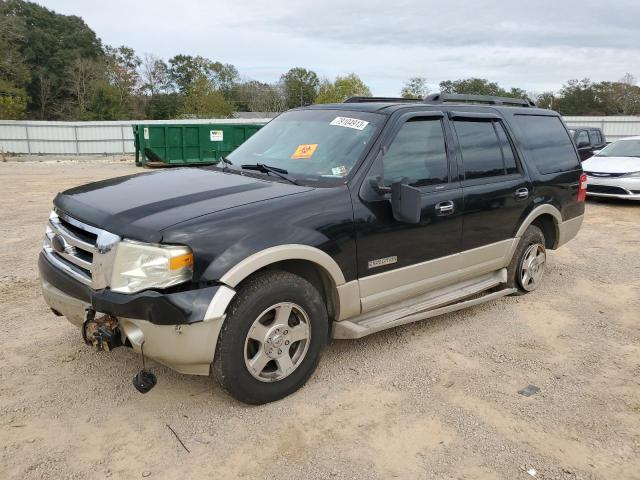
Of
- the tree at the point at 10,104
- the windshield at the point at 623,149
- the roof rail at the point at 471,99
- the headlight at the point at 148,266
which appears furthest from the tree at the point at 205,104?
the headlight at the point at 148,266

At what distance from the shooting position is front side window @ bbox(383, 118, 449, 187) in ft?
12.8

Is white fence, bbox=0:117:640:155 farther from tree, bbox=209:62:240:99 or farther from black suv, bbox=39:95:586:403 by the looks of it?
tree, bbox=209:62:240:99

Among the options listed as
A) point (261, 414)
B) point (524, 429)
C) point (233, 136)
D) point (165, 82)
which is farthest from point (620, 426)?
point (165, 82)

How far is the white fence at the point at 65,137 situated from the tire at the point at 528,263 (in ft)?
81.3

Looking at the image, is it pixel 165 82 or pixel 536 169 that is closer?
pixel 536 169

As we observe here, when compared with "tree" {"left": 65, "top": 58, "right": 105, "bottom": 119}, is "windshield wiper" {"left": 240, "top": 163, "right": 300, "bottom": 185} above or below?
below

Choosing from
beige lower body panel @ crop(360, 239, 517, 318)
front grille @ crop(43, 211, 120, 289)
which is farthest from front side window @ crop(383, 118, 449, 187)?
front grille @ crop(43, 211, 120, 289)

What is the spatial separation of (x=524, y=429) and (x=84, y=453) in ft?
8.20

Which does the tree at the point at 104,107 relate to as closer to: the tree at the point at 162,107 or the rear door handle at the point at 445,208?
the tree at the point at 162,107

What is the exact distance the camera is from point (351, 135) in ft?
12.9

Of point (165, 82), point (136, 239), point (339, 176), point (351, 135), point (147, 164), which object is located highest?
point (165, 82)

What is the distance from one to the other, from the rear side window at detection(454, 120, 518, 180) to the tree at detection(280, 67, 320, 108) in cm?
6708

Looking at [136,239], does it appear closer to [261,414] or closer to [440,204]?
[261,414]

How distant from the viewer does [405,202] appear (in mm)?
3566
